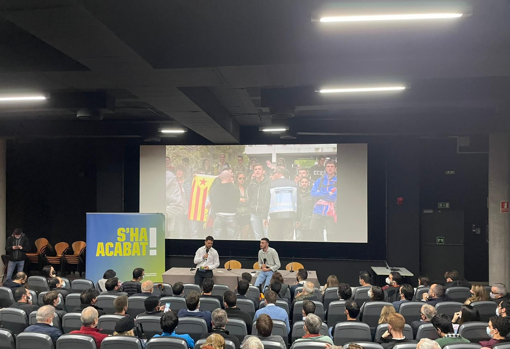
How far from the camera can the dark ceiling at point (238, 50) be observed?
3.28 metres

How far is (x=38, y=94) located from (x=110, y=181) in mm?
5921

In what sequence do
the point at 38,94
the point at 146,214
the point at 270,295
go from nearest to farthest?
the point at 270,295 < the point at 38,94 < the point at 146,214

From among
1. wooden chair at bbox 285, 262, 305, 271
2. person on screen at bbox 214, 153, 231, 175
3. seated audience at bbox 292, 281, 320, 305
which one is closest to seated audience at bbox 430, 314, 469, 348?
seated audience at bbox 292, 281, 320, 305

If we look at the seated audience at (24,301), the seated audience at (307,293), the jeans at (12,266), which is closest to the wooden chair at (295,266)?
the seated audience at (307,293)

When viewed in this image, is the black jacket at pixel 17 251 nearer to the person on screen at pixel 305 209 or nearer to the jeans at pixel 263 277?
the jeans at pixel 263 277

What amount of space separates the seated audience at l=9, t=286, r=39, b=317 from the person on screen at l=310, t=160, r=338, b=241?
6.87 meters

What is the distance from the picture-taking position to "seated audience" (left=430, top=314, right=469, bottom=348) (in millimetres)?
3904

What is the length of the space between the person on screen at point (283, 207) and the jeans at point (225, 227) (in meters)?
1.03

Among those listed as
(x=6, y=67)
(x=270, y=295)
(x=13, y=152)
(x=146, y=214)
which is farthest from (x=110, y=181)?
(x=270, y=295)

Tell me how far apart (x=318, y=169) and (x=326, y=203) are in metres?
0.93

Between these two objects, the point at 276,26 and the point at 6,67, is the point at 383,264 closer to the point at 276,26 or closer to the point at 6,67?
the point at 276,26

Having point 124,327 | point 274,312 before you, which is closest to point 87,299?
point 124,327

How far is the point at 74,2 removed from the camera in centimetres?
283

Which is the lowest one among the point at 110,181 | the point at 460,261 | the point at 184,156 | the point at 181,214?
the point at 460,261
